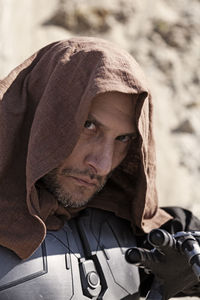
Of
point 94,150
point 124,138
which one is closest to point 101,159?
point 94,150

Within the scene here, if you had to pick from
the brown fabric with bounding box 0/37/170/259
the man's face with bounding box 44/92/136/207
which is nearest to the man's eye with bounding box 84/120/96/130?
the man's face with bounding box 44/92/136/207

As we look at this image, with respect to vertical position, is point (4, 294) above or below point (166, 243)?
below

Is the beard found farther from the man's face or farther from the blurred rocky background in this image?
the blurred rocky background

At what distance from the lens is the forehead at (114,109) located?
84.3 inches

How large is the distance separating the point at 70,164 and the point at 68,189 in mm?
105

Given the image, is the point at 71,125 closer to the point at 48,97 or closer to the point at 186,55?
the point at 48,97

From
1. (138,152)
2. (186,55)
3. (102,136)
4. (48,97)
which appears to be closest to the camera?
(48,97)

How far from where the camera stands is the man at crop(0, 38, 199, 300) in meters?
2.02

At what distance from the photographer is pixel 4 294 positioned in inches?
76.1

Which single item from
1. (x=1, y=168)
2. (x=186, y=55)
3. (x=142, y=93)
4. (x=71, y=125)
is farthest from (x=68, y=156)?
(x=186, y=55)

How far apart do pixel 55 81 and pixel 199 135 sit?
166 inches

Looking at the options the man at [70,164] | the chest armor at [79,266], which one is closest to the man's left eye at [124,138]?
the man at [70,164]

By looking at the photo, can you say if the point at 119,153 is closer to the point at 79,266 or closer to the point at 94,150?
the point at 94,150

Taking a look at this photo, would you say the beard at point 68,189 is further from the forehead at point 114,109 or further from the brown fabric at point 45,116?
the forehead at point 114,109
